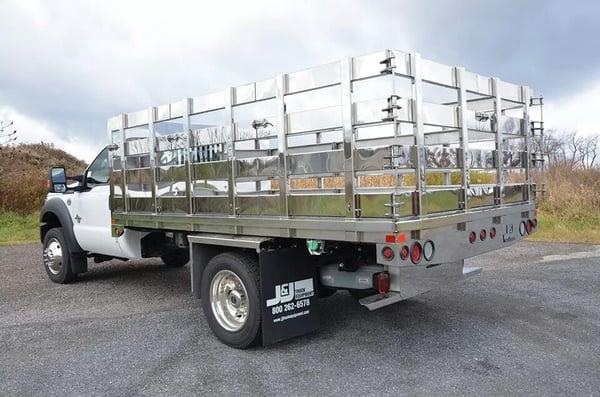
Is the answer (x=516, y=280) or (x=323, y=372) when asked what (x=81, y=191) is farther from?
(x=516, y=280)

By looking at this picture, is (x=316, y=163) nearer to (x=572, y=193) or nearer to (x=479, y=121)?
(x=479, y=121)

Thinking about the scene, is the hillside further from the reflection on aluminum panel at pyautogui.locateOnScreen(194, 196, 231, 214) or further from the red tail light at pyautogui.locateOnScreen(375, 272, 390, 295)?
the red tail light at pyautogui.locateOnScreen(375, 272, 390, 295)

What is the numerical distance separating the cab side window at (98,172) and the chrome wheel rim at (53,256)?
3.92 ft

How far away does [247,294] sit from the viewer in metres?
4.48

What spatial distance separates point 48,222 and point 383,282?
19.5 feet

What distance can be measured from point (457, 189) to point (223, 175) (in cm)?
207

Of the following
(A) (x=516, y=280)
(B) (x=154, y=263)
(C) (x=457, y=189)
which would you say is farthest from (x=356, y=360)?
(B) (x=154, y=263)

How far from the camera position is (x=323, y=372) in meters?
4.14

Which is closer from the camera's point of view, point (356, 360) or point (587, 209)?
point (356, 360)

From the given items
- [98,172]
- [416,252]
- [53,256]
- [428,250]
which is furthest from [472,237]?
[53,256]

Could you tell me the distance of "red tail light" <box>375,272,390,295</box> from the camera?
4160mm

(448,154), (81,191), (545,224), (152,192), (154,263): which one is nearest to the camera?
(448,154)

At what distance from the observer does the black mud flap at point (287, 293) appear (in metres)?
4.41

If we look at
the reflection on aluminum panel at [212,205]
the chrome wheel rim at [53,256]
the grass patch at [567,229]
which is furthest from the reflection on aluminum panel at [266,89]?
the grass patch at [567,229]
